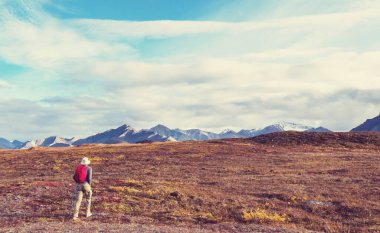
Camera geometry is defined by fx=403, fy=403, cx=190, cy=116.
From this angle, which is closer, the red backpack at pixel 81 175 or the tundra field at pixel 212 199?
the red backpack at pixel 81 175

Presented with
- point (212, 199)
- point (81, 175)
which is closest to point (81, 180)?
point (81, 175)

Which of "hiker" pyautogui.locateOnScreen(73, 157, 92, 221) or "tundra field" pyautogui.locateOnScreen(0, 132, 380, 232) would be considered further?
"tundra field" pyautogui.locateOnScreen(0, 132, 380, 232)

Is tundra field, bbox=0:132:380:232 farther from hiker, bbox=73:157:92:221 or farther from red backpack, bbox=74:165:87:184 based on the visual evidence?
red backpack, bbox=74:165:87:184

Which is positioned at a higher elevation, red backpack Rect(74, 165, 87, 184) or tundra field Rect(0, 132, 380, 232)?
red backpack Rect(74, 165, 87, 184)

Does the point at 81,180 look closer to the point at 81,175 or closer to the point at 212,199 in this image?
the point at 81,175

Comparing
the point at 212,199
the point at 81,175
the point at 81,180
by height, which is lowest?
the point at 212,199

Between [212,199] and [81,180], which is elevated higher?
[81,180]

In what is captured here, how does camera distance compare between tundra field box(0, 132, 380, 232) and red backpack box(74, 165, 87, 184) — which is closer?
red backpack box(74, 165, 87, 184)

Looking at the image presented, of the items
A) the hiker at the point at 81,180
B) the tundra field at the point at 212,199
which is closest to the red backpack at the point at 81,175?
the hiker at the point at 81,180

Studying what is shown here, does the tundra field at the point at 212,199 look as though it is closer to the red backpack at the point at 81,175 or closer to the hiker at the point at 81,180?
the hiker at the point at 81,180

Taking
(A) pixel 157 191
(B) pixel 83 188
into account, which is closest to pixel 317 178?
(A) pixel 157 191

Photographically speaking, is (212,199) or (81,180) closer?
(81,180)

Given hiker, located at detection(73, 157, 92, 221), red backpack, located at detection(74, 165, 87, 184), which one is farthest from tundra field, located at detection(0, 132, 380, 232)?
red backpack, located at detection(74, 165, 87, 184)

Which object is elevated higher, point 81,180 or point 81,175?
point 81,175
